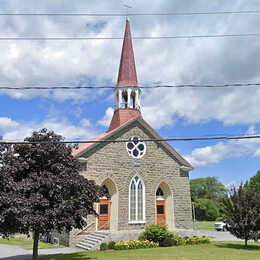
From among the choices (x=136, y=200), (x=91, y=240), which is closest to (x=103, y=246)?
(x=91, y=240)

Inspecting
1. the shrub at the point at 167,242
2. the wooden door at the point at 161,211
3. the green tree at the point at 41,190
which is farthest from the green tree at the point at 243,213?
the green tree at the point at 41,190

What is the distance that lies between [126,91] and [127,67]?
3343 millimetres

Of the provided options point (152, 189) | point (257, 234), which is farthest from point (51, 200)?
point (257, 234)

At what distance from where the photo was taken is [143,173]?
22.7 metres

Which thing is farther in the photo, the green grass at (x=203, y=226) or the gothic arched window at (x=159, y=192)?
the green grass at (x=203, y=226)

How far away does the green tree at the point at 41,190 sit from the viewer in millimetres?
10922

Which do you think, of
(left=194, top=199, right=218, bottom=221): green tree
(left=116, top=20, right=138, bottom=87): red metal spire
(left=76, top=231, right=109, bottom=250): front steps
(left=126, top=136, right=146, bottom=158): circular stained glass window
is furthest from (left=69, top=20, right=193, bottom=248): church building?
(left=194, top=199, right=218, bottom=221): green tree

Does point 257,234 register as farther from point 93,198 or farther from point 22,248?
point 22,248

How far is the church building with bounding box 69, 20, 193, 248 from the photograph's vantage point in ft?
68.8

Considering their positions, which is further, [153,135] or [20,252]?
[153,135]

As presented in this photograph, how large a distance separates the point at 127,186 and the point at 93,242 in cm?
508

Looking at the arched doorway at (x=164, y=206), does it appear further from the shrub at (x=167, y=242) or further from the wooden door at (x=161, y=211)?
the shrub at (x=167, y=242)

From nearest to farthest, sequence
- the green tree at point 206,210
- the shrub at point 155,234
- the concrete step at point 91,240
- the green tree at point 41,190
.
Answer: the green tree at point 41,190 → the concrete step at point 91,240 → the shrub at point 155,234 → the green tree at point 206,210

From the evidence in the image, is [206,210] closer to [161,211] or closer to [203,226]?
[203,226]
